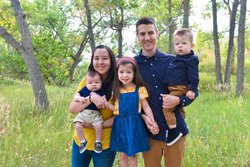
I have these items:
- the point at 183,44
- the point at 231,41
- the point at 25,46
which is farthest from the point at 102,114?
the point at 231,41

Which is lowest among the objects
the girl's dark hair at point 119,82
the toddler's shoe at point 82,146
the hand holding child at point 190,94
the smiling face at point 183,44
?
the toddler's shoe at point 82,146

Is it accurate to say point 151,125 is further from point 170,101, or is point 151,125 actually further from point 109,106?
point 109,106

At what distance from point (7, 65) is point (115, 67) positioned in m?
16.2

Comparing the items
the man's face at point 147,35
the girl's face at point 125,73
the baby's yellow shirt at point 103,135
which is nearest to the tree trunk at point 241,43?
the man's face at point 147,35

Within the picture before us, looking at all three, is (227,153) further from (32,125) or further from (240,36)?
(240,36)

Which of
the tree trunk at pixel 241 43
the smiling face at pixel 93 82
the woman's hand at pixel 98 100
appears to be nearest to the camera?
the woman's hand at pixel 98 100

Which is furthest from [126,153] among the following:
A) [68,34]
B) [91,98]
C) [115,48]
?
[68,34]

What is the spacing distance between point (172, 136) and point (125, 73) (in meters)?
0.91

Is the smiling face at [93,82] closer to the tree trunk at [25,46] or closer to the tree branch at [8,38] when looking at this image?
the tree trunk at [25,46]

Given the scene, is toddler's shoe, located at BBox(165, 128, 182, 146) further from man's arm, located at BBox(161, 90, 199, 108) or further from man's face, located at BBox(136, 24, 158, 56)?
man's face, located at BBox(136, 24, 158, 56)

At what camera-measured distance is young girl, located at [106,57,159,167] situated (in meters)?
2.12

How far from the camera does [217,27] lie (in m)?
12.2

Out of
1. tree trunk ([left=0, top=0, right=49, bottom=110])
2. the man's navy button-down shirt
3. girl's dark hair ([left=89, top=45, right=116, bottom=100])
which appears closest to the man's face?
the man's navy button-down shirt

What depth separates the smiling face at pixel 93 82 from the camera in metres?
2.22
